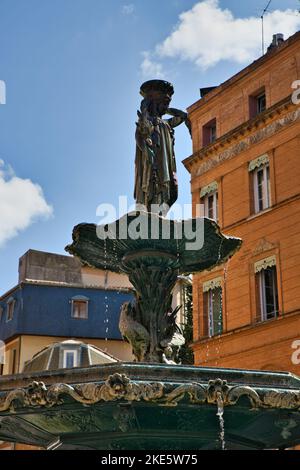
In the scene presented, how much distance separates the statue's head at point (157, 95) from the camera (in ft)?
33.3

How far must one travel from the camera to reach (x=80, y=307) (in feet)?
125

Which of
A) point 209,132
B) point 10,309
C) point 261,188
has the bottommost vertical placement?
point 10,309

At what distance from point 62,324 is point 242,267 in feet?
42.5

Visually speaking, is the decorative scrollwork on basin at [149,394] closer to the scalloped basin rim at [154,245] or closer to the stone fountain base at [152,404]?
the stone fountain base at [152,404]

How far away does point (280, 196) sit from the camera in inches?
1035

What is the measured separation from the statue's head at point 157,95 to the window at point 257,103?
1902cm

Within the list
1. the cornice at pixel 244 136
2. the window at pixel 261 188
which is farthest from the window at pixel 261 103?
the window at pixel 261 188

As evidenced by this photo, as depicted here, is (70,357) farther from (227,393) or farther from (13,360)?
(227,393)

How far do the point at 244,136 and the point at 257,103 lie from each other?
145 centimetres

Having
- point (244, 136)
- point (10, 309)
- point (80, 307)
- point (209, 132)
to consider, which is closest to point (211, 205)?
point (244, 136)

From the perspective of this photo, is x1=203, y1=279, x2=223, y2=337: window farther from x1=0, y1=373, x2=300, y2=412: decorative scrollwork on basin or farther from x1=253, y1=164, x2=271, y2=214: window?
x1=0, y1=373, x2=300, y2=412: decorative scrollwork on basin

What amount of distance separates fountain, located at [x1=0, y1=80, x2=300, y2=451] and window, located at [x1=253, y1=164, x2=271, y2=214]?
17.4 m

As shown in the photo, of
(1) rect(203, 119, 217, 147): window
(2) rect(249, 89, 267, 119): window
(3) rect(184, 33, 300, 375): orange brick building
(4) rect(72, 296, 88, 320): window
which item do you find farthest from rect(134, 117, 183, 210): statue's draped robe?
(4) rect(72, 296, 88, 320): window
